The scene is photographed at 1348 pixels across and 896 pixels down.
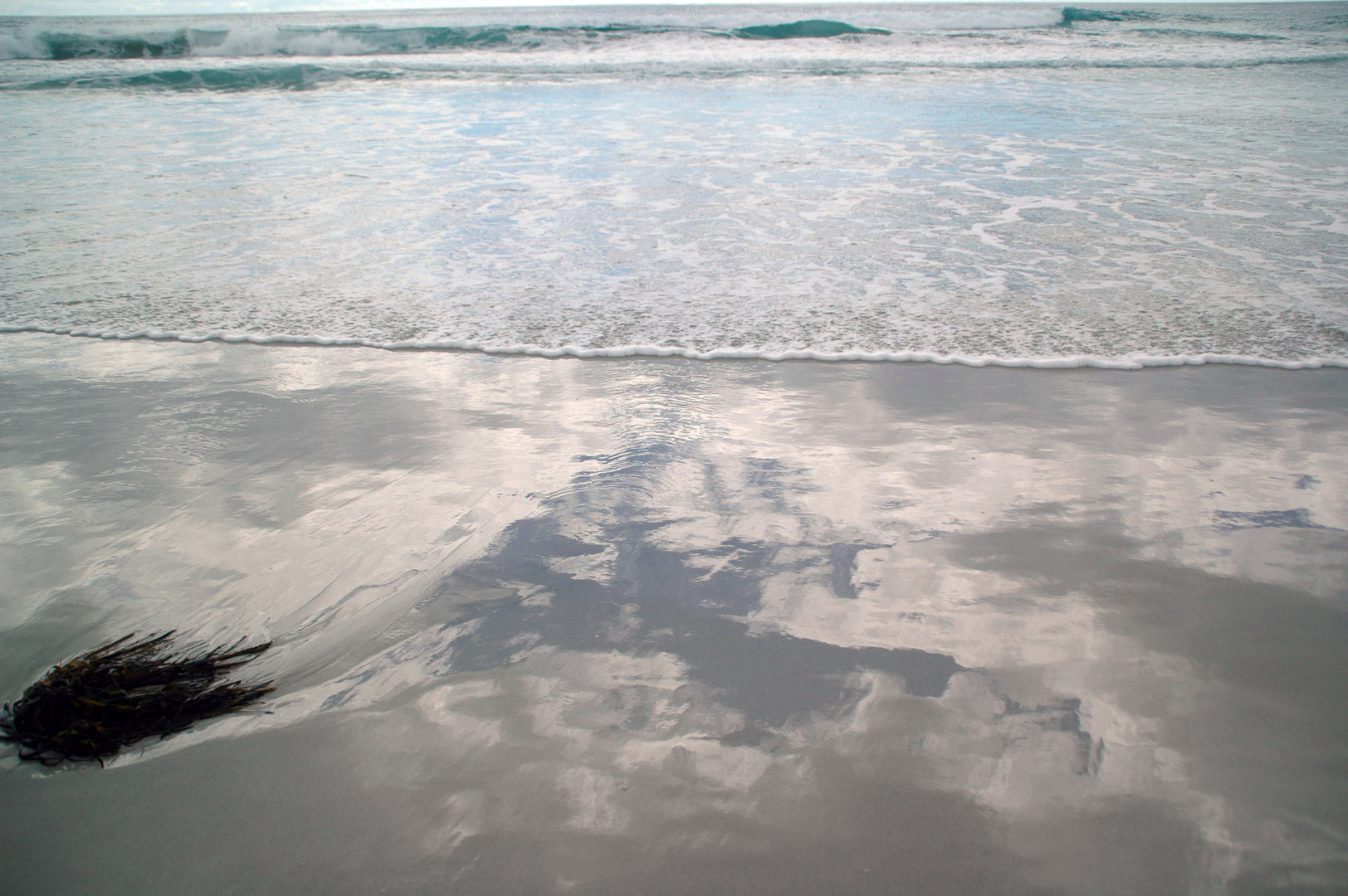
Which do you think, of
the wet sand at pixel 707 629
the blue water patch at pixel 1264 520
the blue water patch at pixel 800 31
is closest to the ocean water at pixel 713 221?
the wet sand at pixel 707 629

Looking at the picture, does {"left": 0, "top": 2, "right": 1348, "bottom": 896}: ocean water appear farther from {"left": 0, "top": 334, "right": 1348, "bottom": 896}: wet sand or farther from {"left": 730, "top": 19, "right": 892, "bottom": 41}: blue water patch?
{"left": 730, "top": 19, "right": 892, "bottom": 41}: blue water patch

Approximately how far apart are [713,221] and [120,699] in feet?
14.3

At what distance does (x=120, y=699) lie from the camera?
57.6 inches

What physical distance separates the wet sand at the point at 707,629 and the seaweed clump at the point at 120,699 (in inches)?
1.9

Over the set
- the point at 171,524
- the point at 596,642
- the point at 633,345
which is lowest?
the point at 596,642

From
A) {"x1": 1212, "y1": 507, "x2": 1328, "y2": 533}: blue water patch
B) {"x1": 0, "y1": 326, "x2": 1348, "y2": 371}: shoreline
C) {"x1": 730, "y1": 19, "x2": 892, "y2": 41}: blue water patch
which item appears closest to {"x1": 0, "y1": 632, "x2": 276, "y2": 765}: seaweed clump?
{"x1": 0, "y1": 326, "x2": 1348, "y2": 371}: shoreline

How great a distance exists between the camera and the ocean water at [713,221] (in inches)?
136

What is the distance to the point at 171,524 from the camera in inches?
81.5

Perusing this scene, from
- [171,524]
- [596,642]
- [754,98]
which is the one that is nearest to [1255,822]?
[596,642]

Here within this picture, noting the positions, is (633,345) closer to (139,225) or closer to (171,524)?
(171,524)

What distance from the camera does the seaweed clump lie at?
139 cm

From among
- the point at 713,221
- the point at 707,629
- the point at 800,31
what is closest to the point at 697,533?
the point at 707,629

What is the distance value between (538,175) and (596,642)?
222 inches

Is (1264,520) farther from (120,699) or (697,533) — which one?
(120,699)
